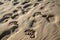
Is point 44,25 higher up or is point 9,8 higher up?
point 9,8

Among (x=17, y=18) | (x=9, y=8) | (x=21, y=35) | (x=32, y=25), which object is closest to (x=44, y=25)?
(x=32, y=25)

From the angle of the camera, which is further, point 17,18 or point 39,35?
point 17,18

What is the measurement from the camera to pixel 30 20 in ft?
8.75

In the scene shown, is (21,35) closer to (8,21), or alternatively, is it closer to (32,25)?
(32,25)

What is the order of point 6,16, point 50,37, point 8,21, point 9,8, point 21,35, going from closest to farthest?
point 50,37
point 21,35
point 8,21
point 6,16
point 9,8

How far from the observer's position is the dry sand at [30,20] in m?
2.28

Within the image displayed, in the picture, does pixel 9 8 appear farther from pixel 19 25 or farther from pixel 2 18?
pixel 19 25

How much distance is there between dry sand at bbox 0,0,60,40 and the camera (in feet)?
7.49

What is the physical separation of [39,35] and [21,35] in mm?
296

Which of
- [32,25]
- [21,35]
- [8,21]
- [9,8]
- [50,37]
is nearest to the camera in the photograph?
[50,37]

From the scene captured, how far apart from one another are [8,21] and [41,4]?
0.83m

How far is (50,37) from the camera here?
7.07 ft

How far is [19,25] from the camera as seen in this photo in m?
2.59

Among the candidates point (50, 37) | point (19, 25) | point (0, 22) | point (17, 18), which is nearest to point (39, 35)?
point (50, 37)
